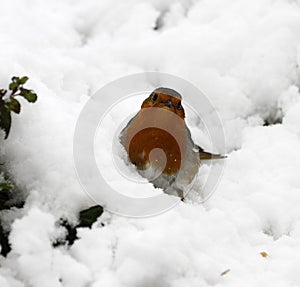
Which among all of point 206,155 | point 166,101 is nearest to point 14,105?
point 166,101

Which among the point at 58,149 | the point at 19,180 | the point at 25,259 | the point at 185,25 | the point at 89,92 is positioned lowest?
the point at 25,259

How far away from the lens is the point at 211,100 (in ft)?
11.6

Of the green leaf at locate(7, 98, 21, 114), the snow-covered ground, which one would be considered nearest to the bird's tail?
the snow-covered ground

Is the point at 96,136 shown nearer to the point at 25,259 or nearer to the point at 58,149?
the point at 58,149

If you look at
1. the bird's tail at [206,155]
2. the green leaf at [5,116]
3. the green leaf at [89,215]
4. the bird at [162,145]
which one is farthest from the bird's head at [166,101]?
the green leaf at [5,116]

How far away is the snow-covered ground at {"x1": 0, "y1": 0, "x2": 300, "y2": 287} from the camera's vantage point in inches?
74.1

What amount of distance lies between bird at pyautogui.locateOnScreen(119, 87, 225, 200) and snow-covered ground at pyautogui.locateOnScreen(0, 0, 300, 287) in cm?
19

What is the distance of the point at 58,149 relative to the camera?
2221 millimetres

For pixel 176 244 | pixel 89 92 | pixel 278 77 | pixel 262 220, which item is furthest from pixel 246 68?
pixel 176 244

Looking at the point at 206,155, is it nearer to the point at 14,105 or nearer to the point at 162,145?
the point at 162,145

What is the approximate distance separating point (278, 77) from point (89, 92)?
126 centimetres

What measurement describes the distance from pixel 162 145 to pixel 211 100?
1.07 meters

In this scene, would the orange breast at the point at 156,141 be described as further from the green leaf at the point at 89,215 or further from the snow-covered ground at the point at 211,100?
the green leaf at the point at 89,215

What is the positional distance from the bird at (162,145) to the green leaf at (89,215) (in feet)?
1.61
